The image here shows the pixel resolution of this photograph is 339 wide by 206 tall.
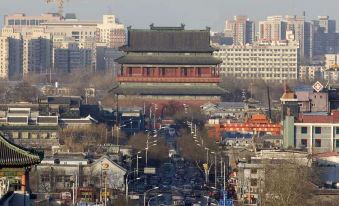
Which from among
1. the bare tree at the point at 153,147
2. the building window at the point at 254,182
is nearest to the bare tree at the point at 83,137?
the bare tree at the point at 153,147

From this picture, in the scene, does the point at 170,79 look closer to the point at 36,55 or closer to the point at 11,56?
→ the point at 11,56

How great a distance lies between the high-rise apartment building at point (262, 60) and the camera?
165m

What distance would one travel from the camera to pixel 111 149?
68125 mm

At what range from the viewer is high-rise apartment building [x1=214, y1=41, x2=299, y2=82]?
540 feet

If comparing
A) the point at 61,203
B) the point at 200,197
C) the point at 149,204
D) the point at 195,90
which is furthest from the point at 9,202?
the point at 195,90

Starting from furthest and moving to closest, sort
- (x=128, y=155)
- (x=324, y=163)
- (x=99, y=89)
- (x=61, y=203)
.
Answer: (x=99, y=89)
(x=128, y=155)
(x=324, y=163)
(x=61, y=203)

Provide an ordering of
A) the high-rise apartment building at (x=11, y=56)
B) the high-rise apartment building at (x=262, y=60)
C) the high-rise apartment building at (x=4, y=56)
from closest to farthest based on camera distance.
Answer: the high-rise apartment building at (x=4, y=56)
the high-rise apartment building at (x=11, y=56)
the high-rise apartment building at (x=262, y=60)

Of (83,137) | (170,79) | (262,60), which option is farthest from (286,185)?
(262,60)

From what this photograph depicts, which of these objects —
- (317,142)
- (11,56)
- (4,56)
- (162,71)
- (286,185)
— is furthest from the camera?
(11,56)

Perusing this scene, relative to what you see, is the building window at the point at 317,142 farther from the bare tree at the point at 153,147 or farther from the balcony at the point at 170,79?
the balcony at the point at 170,79

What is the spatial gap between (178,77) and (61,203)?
198ft

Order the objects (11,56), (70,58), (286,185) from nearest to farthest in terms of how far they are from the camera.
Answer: (286,185) → (11,56) → (70,58)

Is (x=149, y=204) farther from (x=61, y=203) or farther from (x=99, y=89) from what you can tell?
(x=99, y=89)

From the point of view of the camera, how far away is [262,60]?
6634 inches
